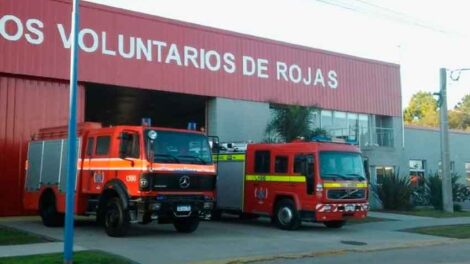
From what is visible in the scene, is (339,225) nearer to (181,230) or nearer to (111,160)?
(181,230)

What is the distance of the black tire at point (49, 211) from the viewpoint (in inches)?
676

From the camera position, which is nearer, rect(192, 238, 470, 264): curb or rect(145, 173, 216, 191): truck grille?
rect(192, 238, 470, 264): curb

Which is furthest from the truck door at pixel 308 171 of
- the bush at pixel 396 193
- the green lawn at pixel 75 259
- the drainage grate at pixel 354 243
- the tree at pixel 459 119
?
the tree at pixel 459 119

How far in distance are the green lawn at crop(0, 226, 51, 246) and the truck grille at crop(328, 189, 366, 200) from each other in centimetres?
825

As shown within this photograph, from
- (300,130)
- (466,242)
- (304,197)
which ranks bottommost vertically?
(466,242)

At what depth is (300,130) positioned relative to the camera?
2480cm

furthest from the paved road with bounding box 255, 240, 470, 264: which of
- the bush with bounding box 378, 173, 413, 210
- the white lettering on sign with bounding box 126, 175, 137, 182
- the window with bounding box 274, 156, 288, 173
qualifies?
the bush with bounding box 378, 173, 413, 210

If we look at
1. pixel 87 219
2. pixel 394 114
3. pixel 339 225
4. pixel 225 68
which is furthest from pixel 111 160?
pixel 394 114

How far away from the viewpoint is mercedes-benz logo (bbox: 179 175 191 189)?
15.1 meters

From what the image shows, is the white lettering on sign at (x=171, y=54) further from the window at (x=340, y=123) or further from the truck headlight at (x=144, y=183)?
the truck headlight at (x=144, y=183)

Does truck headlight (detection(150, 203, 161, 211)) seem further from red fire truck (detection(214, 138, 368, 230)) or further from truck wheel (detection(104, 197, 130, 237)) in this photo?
red fire truck (detection(214, 138, 368, 230))

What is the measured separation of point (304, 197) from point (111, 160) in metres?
6.04

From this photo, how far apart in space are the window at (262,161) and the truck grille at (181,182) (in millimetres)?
4039

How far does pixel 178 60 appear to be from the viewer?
25.3m
